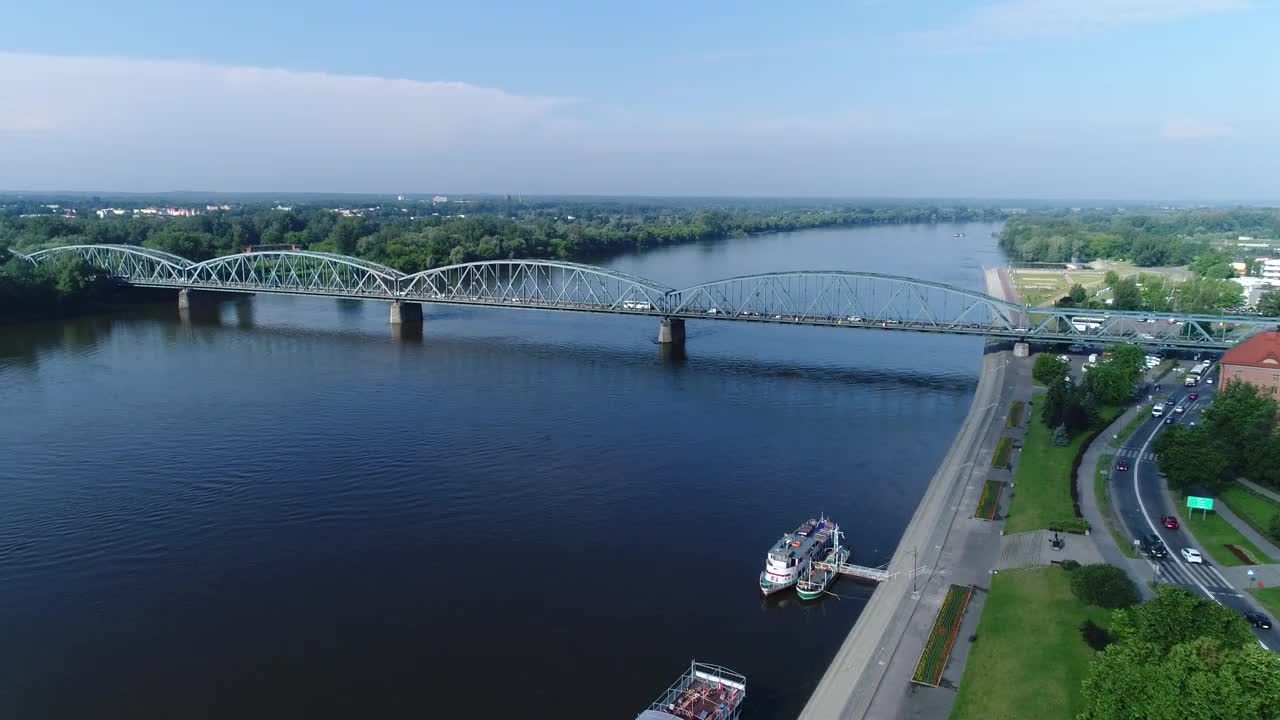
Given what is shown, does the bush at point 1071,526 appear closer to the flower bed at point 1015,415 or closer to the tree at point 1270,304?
the flower bed at point 1015,415

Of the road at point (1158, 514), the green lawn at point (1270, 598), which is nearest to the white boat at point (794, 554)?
the road at point (1158, 514)

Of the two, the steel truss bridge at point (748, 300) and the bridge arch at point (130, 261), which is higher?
the bridge arch at point (130, 261)

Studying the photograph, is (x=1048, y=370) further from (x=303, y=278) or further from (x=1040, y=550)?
(x=303, y=278)

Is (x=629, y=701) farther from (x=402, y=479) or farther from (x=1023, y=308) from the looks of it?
(x=1023, y=308)

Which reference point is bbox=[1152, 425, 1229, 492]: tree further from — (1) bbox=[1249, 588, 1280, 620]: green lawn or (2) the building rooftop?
(2) the building rooftop

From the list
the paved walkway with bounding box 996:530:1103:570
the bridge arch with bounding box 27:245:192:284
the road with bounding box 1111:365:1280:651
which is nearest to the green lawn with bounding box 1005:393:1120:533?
the paved walkway with bounding box 996:530:1103:570

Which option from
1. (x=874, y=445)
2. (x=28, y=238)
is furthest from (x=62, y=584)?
(x=28, y=238)

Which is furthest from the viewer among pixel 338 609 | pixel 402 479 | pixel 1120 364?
pixel 1120 364
